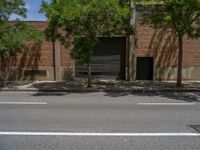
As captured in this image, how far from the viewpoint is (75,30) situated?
1630 cm

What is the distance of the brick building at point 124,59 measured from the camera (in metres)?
20.8

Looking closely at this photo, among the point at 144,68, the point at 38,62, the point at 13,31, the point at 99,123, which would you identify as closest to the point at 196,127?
the point at 99,123

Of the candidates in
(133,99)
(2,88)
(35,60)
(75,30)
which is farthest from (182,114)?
(35,60)

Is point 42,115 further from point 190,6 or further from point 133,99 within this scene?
point 190,6

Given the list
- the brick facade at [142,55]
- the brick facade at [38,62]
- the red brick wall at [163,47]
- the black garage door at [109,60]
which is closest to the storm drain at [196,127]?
the brick facade at [142,55]

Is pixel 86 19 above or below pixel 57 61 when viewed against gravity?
above

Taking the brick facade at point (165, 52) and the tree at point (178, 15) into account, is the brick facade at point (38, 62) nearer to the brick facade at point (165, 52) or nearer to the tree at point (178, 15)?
the brick facade at point (165, 52)

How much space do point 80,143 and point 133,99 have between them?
705 cm

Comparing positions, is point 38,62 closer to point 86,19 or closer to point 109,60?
point 109,60

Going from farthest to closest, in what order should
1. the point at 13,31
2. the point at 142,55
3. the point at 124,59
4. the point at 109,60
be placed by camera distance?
1. the point at 109,60
2. the point at 124,59
3. the point at 142,55
4. the point at 13,31

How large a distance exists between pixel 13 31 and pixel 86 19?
401 centimetres

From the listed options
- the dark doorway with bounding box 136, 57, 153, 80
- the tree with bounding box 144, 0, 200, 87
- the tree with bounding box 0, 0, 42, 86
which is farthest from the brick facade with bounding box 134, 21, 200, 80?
the tree with bounding box 0, 0, 42, 86

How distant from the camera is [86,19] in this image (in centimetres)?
1557

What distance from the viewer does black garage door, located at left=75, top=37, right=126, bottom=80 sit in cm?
2116
